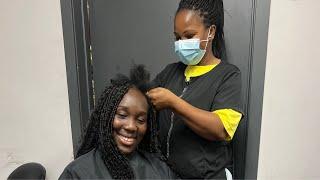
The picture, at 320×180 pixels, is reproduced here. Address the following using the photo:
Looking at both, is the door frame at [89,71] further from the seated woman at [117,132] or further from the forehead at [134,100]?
the forehead at [134,100]

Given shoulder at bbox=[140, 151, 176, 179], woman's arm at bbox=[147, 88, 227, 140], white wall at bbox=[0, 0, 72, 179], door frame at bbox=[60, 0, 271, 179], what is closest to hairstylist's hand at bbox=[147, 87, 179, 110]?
woman's arm at bbox=[147, 88, 227, 140]

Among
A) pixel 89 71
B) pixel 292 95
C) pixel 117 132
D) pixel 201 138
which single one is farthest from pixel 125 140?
pixel 292 95

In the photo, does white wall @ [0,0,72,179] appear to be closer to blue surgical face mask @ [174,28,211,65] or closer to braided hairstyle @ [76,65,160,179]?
braided hairstyle @ [76,65,160,179]

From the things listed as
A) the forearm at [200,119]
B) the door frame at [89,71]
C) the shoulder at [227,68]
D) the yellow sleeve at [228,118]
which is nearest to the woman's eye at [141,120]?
the forearm at [200,119]

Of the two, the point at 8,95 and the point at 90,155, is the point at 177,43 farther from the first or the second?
the point at 8,95

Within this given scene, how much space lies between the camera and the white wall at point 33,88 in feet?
4.60

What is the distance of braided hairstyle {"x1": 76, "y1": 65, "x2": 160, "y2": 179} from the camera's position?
993 millimetres

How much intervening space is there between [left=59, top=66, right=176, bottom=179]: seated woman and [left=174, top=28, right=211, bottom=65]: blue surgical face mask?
6.2 inches

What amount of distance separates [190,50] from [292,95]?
57cm

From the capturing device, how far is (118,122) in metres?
0.99

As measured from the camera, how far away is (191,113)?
0.99 meters

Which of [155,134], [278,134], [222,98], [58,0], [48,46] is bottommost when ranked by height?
[278,134]

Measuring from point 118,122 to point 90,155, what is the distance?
0.16 metres

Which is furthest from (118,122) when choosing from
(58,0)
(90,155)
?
(58,0)
